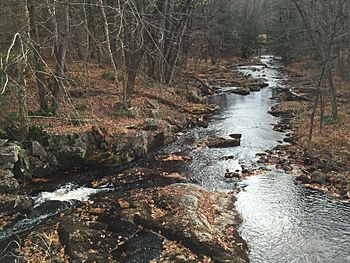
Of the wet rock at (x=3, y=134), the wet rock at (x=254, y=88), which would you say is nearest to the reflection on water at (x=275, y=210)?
the wet rock at (x=3, y=134)

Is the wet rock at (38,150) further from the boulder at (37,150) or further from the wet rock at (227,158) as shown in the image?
the wet rock at (227,158)

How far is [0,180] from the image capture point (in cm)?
1294

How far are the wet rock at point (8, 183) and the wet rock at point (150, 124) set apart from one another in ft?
26.3

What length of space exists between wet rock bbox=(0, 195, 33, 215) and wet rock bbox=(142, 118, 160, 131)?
861cm

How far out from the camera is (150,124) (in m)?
20.6

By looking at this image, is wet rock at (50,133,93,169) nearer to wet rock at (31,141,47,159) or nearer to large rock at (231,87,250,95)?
wet rock at (31,141,47,159)

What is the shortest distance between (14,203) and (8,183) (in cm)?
122

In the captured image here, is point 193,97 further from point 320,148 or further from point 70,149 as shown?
point 70,149

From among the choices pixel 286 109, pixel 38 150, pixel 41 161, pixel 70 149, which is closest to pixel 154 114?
pixel 70 149

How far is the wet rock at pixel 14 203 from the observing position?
11.9 metres

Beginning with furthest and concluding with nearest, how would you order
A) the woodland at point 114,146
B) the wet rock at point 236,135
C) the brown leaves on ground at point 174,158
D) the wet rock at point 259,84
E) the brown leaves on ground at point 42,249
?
the wet rock at point 259,84
the wet rock at point 236,135
the brown leaves on ground at point 174,158
the brown leaves on ground at point 42,249
the woodland at point 114,146

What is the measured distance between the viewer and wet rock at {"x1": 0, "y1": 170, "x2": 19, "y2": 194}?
42.2ft

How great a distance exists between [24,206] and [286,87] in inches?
1318

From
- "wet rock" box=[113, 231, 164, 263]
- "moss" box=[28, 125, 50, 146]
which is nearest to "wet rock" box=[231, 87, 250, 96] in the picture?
"moss" box=[28, 125, 50, 146]
